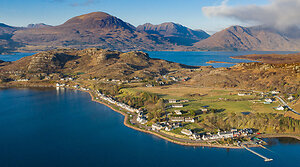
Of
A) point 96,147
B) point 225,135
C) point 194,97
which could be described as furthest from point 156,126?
point 194,97

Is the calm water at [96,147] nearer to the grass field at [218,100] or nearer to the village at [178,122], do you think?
the village at [178,122]

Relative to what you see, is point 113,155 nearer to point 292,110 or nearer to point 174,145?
point 174,145

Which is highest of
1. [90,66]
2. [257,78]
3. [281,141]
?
[90,66]

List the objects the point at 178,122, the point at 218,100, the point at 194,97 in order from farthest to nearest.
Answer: the point at 194,97 < the point at 218,100 < the point at 178,122

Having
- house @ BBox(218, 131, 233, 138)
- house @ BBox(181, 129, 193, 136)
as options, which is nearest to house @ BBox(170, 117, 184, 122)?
house @ BBox(181, 129, 193, 136)

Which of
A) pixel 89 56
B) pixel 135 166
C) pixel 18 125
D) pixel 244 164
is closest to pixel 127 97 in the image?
pixel 18 125

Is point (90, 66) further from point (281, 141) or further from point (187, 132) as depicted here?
point (281, 141)
